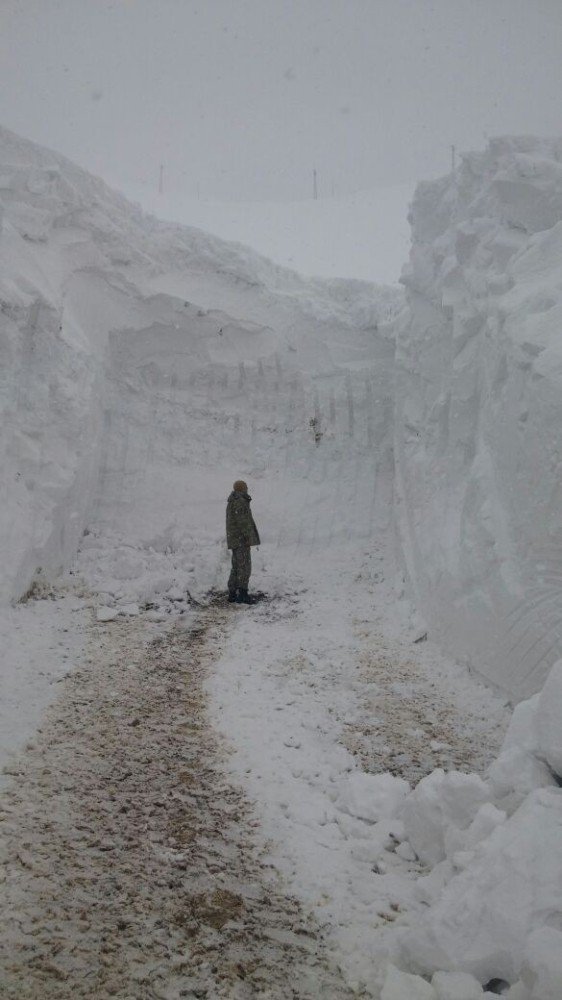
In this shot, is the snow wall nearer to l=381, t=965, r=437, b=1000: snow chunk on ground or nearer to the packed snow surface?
the packed snow surface

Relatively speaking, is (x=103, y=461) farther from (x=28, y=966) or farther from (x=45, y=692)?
(x=28, y=966)

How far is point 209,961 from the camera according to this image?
2.17m

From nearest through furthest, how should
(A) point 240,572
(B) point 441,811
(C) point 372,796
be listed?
1. (B) point 441,811
2. (C) point 372,796
3. (A) point 240,572

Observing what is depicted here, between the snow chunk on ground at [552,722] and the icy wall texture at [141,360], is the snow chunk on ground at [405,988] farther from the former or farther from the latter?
the icy wall texture at [141,360]

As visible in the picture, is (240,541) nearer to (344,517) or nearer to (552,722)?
(344,517)

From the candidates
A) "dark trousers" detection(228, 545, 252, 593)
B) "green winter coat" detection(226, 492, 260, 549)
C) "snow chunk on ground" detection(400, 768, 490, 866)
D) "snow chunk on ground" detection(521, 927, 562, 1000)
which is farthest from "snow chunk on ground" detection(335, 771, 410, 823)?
"green winter coat" detection(226, 492, 260, 549)

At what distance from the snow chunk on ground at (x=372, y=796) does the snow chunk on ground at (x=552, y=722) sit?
37.1 inches

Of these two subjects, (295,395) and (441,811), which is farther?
(295,395)

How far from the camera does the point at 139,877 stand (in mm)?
2561

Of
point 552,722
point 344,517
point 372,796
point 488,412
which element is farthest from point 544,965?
point 344,517

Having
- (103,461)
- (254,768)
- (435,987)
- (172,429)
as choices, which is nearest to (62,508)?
(103,461)

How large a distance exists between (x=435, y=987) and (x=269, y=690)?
2837mm

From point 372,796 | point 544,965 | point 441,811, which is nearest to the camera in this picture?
point 544,965

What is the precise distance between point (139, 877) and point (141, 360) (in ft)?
27.7
